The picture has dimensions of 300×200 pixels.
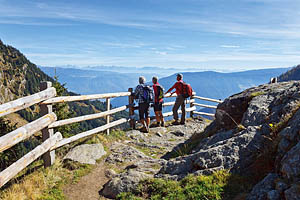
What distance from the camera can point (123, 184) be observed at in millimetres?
5859

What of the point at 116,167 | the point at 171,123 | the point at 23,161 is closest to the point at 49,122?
the point at 23,161

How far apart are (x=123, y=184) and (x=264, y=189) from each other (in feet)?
10.5

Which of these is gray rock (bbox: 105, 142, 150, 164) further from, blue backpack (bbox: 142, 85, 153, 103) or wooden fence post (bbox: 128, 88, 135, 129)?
wooden fence post (bbox: 128, 88, 135, 129)

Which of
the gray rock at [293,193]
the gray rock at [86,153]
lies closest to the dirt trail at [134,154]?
the gray rock at [86,153]

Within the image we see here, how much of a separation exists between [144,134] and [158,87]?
2612 millimetres

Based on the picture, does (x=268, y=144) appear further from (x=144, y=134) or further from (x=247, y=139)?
(x=144, y=134)

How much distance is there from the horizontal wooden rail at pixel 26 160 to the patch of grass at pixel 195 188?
2.35 metres

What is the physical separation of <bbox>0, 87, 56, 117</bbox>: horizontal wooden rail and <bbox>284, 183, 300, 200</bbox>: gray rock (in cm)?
510

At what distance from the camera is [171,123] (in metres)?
15.7

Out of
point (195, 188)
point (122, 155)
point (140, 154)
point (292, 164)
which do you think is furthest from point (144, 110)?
point (292, 164)

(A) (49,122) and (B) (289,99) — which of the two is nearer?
(B) (289,99)

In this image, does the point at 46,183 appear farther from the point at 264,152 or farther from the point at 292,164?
the point at 292,164

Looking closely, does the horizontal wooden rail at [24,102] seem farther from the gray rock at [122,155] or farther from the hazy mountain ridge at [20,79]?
the hazy mountain ridge at [20,79]

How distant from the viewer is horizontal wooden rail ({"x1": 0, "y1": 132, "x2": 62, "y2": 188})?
5012mm
